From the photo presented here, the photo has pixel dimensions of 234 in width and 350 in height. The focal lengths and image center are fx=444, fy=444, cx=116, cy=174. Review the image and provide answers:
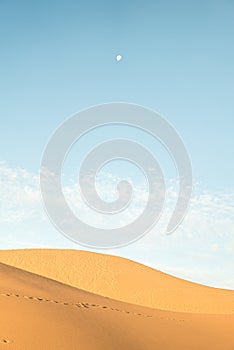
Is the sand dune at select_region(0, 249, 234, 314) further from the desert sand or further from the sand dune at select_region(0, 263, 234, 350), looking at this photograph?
the sand dune at select_region(0, 263, 234, 350)

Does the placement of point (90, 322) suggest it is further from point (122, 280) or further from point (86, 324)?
point (122, 280)

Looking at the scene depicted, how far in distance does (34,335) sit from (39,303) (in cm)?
363

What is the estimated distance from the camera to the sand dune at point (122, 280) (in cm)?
3469

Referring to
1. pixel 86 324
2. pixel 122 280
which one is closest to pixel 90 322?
pixel 86 324


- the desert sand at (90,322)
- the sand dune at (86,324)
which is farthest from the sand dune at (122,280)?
the sand dune at (86,324)

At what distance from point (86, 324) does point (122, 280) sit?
2870cm

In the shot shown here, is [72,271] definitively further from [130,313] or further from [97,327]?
[97,327]

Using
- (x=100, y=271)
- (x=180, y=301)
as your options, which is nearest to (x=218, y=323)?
(x=180, y=301)

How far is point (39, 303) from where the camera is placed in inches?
604

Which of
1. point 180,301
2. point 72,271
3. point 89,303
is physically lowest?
point 89,303

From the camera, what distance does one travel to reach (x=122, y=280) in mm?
42375

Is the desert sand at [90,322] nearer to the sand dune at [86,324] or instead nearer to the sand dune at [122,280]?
the sand dune at [86,324]

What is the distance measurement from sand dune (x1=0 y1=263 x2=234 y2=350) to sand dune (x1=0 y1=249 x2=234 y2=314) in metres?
13.2

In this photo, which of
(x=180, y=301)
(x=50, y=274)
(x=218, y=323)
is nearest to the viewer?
(x=218, y=323)
